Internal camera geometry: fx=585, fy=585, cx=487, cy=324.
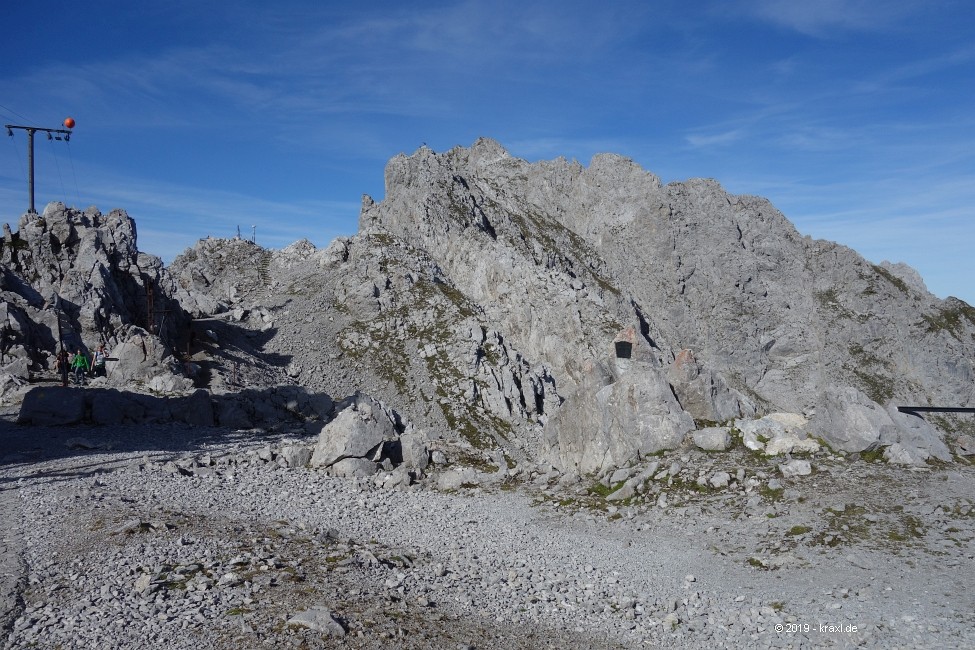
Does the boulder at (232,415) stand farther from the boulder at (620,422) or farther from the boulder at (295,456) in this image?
the boulder at (620,422)

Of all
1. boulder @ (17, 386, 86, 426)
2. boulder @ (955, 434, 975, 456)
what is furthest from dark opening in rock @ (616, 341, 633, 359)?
boulder @ (17, 386, 86, 426)

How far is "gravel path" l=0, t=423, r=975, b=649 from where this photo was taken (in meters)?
12.3

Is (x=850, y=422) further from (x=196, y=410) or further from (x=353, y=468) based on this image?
(x=196, y=410)

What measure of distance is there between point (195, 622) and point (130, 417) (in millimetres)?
26549

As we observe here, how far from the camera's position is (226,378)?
192 ft

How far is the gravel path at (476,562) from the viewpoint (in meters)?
12.3

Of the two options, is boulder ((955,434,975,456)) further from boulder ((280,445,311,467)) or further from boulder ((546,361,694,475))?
boulder ((280,445,311,467))

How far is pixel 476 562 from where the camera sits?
55.6 feet

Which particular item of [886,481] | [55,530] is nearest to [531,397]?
[886,481]

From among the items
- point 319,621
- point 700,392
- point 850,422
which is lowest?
point 319,621

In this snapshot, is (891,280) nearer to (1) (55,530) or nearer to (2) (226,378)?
(2) (226,378)

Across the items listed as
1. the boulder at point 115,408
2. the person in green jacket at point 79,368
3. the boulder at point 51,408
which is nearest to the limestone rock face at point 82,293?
the person in green jacket at point 79,368

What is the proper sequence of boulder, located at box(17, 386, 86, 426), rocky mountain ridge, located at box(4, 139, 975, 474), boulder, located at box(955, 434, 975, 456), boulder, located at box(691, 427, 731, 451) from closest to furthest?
boulder, located at box(955, 434, 975, 456)
boulder, located at box(691, 427, 731, 451)
rocky mountain ridge, located at box(4, 139, 975, 474)
boulder, located at box(17, 386, 86, 426)

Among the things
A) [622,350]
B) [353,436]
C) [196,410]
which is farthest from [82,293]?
[622,350]
